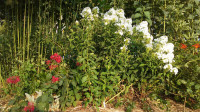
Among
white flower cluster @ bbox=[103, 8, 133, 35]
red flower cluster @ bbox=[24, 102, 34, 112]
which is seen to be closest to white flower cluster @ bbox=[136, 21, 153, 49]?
white flower cluster @ bbox=[103, 8, 133, 35]

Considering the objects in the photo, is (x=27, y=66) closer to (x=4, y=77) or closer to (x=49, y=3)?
(x=4, y=77)

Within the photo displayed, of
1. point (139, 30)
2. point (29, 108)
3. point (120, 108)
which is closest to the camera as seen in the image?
point (29, 108)

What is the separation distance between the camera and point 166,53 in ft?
7.69

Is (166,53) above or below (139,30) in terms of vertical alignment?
below

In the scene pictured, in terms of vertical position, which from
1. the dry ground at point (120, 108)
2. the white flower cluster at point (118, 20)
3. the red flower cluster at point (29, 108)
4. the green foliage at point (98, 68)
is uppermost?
the white flower cluster at point (118, 20)

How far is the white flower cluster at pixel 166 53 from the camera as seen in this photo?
2219 millimetres

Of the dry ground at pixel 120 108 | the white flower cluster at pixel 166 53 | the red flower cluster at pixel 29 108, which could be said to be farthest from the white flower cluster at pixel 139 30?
the red flower cluster at pixel 29 108

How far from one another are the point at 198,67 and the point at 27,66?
2.21 meters

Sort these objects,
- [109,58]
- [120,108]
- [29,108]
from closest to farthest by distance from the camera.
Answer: [29,108] → [109,58] → [120,108]

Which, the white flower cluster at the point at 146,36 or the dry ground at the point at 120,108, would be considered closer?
the dry ground at the point at 120,108

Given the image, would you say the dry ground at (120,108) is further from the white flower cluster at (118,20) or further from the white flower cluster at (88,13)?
the white flower cluster at (88,13)

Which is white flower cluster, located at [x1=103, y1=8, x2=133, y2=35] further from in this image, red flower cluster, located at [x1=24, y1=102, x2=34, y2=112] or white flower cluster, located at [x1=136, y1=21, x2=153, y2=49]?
red flower cluster, located at [x1=24, y1=102, x2=34, y2=112]

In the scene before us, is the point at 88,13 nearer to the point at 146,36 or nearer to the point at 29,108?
the point at 146,36

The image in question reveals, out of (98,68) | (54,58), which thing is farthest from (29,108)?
(98,68)
